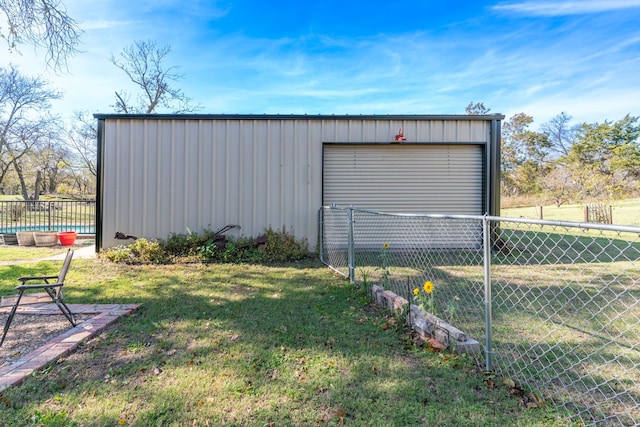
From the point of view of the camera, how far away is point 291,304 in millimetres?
3951

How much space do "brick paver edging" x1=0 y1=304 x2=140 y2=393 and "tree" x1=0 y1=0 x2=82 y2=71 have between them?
15.9 ft

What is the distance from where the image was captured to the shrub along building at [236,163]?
23.9 feet

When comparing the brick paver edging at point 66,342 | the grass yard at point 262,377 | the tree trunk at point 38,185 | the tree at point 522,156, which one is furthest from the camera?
the tree at point 522,156

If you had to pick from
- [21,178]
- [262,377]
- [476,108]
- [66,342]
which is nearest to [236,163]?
[66,342]

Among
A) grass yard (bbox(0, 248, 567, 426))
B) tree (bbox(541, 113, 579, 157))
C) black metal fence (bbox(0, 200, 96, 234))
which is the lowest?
grass yard (bbox(0, 248, 567, 426))

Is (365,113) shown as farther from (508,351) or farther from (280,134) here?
(508,351)

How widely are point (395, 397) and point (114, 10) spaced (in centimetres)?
990

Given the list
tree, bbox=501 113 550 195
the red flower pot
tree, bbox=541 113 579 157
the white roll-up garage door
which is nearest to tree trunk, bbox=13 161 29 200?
the red flower pot

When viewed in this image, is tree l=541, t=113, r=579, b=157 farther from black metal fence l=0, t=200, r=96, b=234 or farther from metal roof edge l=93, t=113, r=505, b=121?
black metal fence l=0, t=200, r=96, b=234

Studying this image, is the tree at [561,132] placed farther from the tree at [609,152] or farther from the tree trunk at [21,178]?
the tree trunk at [21,178]

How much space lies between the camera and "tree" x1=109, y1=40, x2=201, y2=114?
19328 millimetres

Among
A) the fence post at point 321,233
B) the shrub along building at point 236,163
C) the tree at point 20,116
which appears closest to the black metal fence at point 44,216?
the shrub along building at point 236,163

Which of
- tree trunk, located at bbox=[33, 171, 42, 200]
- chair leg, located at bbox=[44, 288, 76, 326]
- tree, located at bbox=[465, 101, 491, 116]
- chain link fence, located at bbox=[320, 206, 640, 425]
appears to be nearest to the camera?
chain link fence, located at bbox=[320, 206, 640, 425]

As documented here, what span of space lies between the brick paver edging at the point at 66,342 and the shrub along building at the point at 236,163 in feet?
12.1
